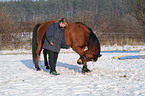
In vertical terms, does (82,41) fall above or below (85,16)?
above

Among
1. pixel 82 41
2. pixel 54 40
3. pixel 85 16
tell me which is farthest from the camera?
pixel 85 16

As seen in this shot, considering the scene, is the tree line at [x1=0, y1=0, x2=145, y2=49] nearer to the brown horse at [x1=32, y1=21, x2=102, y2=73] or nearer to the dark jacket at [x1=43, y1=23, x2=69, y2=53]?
the brown horse at [x1=32, y1=21, x2=102, y2=73]

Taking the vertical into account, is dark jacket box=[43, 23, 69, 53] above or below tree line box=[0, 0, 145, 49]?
above

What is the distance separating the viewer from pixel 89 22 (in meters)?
25.5

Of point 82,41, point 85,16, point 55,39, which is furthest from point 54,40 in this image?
point 85,16

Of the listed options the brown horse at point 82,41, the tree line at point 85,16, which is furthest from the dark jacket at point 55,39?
the tree line at point 85,16

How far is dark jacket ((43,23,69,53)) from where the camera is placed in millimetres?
6473

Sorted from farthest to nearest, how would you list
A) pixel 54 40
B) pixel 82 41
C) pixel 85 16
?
pixel 85 16
pixel 82 41
pixel 54 40

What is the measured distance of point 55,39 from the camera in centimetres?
648

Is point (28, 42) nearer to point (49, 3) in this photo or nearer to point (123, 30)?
point (123, 30)

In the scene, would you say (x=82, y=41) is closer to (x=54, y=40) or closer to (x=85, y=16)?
(x=54, y=40)

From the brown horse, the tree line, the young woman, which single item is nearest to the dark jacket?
the young woman

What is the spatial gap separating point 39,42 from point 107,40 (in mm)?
16555

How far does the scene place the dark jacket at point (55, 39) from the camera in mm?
6473
